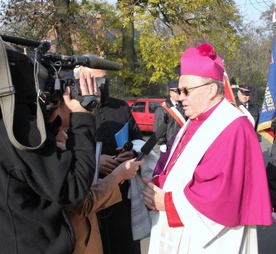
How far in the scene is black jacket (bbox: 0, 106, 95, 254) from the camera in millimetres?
1271

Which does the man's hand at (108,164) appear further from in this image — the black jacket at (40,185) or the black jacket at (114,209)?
the black jacket at (40,185)

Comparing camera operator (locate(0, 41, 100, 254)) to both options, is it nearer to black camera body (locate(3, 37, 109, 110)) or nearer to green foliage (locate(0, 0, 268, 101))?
black camera body (locate(3, 37, 109, 110))

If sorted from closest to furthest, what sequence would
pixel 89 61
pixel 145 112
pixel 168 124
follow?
pixel 89 61, pixel 168 124, pixel 145 112

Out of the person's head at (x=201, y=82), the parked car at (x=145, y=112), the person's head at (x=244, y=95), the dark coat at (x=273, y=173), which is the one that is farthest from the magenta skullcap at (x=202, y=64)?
the parked car at (x=145, y=112)

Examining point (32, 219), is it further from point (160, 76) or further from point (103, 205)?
point (160, 76)

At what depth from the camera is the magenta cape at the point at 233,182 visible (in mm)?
1788

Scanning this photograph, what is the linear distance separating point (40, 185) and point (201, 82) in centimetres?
115

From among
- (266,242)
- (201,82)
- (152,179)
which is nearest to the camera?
(201,82)

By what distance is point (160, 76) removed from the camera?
12781 mm

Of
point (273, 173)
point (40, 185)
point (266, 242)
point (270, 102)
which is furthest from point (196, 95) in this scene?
point (266, 242)

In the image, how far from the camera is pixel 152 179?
2299 millimetres

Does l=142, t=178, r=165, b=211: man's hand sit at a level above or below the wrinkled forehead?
below

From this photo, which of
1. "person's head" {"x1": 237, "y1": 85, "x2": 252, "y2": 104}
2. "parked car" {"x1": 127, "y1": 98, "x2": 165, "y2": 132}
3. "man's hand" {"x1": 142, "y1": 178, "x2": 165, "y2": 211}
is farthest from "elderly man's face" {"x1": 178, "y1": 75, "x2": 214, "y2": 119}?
"parked car" {"x1": 127, "y1": 98, "x2": 165, "y2": 132}

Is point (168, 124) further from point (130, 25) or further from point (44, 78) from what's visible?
point (130, 25)
